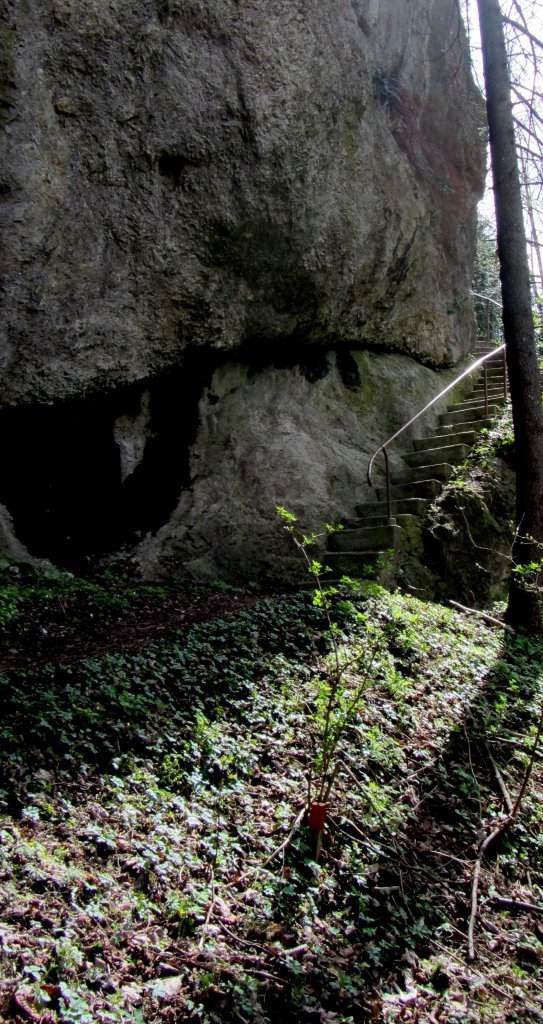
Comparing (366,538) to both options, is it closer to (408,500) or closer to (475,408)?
(408,500)

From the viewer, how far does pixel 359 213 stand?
28.8 ft

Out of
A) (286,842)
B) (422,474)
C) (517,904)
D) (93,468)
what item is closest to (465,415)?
(422,474)

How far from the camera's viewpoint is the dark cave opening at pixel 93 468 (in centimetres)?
656

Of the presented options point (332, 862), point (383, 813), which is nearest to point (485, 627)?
point (383, 813)

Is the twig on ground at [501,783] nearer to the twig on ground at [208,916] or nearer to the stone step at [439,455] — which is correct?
the twig on ground at [208,916]

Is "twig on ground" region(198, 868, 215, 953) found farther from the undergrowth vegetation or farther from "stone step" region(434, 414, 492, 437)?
"stone step" region(434, 414, 492, 437)

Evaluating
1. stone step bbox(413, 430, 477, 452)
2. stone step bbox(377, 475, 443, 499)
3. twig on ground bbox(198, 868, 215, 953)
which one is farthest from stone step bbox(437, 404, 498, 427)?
twig on ground bbox(198, 868, 215, 953)

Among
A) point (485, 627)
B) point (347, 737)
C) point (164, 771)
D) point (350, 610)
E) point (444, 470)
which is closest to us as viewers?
point (164, 771)

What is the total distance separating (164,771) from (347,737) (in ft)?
3.95

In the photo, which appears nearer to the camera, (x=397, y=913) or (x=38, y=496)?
(x=397, y=913)

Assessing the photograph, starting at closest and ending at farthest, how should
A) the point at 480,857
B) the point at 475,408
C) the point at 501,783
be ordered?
the point at 480,857
the point at 501,783
the point at 475,408

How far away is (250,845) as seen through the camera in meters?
2.97

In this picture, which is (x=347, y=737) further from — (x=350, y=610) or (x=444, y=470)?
(x=444, y=470)

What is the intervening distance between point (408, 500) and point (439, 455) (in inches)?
55.2
